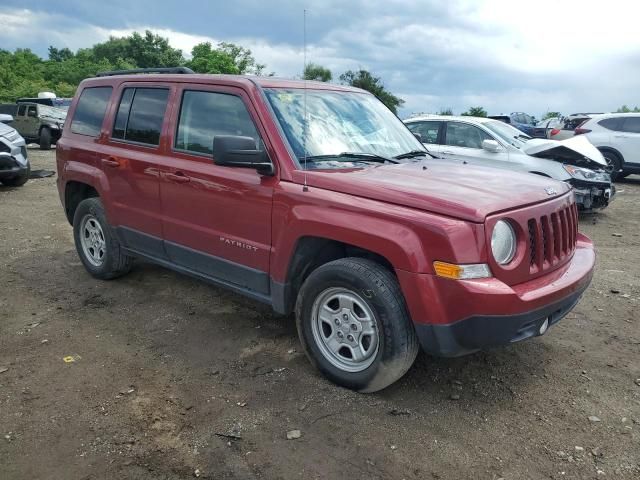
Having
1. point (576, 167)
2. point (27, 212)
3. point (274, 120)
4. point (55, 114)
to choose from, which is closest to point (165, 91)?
point (274, 120)

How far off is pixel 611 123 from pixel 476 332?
12935 millimetres

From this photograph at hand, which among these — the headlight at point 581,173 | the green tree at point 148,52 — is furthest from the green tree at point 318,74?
the green tree at point 148,52

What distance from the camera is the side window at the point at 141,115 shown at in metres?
4.29

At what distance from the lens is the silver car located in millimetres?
10156

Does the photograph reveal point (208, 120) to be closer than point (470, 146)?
Yes

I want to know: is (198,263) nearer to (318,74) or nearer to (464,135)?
(318,74)

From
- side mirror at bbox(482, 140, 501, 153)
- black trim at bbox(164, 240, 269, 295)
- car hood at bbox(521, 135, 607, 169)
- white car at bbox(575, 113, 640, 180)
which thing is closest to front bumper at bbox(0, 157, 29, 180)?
black trim at bbox(164, 240, 269, 295)

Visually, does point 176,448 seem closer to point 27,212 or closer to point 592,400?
point 592,400

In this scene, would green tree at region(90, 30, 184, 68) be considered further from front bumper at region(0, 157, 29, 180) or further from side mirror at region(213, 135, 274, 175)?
side mirror at region(213, 135, 274, 175)

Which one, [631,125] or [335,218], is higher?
[631,125]

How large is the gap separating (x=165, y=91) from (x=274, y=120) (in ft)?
4.08

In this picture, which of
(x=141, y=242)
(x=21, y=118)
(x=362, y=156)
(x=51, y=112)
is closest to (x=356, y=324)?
(x=362, y=156)

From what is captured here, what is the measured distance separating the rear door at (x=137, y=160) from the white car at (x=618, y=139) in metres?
12.1

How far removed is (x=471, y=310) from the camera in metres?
2.71
